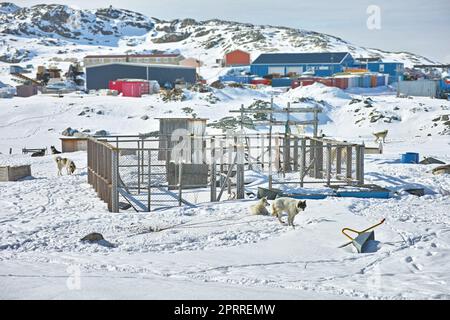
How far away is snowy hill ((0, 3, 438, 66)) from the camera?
12075 centimetres

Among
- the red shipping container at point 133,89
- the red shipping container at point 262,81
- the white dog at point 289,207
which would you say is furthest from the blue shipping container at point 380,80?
the white dog at point 289,207

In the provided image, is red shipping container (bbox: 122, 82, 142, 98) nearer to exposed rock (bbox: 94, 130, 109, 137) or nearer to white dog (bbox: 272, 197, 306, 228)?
exposed rock (bbox: 94, 130, 109, 137)

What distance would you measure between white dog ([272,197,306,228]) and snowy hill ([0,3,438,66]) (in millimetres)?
91903

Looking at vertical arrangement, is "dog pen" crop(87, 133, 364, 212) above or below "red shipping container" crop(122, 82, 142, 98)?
below

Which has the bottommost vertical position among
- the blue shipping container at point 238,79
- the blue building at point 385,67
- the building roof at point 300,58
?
the blue shipping container at point 238,79

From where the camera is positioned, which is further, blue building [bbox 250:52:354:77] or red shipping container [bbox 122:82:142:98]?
blue building [bbox 250:52:354:77]

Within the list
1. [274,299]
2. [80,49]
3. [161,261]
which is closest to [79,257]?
[161,261]

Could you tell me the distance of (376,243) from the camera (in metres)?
11.6

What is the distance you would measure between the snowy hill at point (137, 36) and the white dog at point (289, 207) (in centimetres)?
9190

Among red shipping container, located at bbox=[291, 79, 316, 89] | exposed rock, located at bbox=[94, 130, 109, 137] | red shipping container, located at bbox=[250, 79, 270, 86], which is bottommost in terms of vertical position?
exposed rock, located at bbox=[94, 130, 109, 137]

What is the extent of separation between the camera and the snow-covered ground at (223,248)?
8.68 m

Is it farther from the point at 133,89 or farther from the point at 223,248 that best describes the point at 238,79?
the point at 223,248

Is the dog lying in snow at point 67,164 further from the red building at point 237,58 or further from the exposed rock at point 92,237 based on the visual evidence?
the red building at point 237,58

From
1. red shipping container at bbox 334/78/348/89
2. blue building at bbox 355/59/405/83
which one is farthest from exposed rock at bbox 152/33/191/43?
red shipping container at bbox 334/78/348/89
